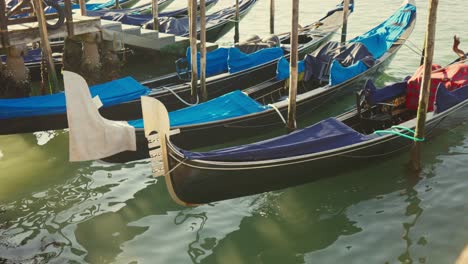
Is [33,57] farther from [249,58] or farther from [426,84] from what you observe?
[426,84]

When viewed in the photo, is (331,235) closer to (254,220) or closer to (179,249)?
(254,220)

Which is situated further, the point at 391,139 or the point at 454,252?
the point at 391,139

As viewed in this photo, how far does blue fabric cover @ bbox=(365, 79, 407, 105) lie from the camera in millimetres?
7953

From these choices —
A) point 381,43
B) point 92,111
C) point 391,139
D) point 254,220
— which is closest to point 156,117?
point 92,111

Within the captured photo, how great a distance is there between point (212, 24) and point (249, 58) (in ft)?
17.1

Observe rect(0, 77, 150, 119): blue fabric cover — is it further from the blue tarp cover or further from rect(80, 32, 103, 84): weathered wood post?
the blue tarp cover

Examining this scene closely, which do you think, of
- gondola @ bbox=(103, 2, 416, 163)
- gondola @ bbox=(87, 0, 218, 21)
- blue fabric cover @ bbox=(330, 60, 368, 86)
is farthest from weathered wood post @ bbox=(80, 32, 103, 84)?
blue fabric cover @ bbox=(330, 60, 368, 86)

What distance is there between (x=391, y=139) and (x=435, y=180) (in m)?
0.82

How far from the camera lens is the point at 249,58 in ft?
33.5

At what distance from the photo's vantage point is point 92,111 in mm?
6328

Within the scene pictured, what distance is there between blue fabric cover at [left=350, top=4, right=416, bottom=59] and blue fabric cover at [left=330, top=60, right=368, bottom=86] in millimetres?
981

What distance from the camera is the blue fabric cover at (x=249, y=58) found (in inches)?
395

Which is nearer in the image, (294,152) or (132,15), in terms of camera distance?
(294,152)

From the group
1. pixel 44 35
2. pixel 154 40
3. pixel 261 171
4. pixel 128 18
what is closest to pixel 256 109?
pixel 261 171
